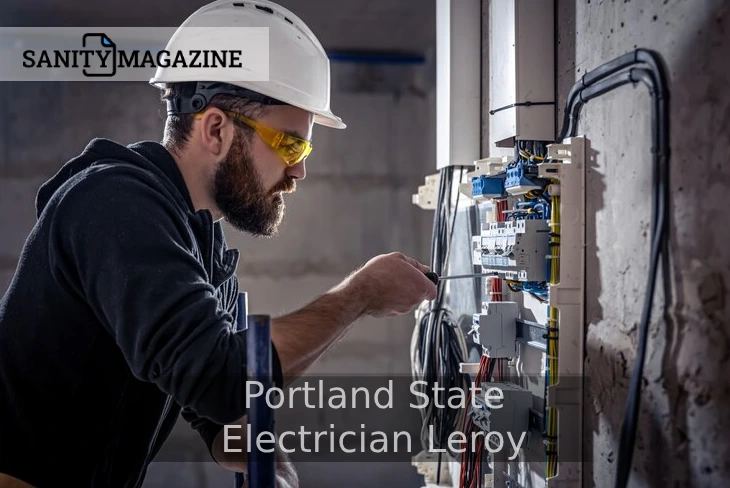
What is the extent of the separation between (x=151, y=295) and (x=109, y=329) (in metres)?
0.16

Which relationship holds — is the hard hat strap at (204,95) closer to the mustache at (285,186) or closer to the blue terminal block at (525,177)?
the mustache at (285,186)

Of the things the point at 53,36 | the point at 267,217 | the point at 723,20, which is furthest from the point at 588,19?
the point at 53,36

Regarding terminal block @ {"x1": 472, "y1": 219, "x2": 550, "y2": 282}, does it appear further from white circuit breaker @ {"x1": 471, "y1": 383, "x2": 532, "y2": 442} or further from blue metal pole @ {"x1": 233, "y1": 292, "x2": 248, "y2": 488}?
blue metal pole @ {"x1": 233, "y1": 292, "x2": 248, "y2": 488}

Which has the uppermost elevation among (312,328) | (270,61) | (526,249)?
(270,61)

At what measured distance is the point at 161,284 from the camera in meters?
0.87

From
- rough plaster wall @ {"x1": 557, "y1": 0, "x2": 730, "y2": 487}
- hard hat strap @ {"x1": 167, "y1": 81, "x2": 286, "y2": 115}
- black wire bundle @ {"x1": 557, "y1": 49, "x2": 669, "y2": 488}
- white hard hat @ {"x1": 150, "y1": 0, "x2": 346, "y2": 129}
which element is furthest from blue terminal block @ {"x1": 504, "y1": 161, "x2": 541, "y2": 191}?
hard hat strap @ {"x1": 167, "y1": 81, "x2": 286, "y2": 115}

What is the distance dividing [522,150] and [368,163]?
5.44 feet

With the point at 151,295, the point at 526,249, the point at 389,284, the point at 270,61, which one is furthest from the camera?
the point at 526,249

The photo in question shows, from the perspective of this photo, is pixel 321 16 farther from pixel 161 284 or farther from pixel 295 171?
pixel 161 284

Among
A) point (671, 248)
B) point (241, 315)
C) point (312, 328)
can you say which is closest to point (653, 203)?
point (671, 248)

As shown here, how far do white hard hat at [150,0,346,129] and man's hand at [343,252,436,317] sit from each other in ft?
1.24

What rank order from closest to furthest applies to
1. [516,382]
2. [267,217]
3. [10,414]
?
[10,414] < [267,217] < [516,382]

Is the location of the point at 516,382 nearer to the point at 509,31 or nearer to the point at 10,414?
the point at 509,31

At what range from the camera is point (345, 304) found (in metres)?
1.07
